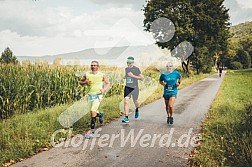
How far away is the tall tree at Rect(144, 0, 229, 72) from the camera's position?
35250 millimetres

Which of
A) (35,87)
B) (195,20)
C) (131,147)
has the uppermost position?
(195,20)

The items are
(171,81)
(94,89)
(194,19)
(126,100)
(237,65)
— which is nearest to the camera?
(94,89)

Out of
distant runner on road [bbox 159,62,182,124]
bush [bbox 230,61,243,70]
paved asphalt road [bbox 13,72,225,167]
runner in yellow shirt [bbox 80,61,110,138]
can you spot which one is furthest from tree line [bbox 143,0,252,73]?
bush [bbox 230,61,243,70]

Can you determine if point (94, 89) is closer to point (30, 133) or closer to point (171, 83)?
point (30, 133)

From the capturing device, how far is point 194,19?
35.9 meters

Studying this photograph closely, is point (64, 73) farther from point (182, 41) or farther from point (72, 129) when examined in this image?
point (182, 41)

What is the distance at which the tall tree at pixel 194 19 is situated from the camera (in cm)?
3525

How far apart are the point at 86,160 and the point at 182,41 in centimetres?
3378

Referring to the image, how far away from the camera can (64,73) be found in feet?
42.1

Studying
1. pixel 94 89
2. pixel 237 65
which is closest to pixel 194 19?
pixel 94 89

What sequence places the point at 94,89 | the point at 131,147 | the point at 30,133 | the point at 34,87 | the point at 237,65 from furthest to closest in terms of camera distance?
the point at 237,65 → the point at 34,87 → the point at 94,89 → the point at 30,133 → the point at 131,147

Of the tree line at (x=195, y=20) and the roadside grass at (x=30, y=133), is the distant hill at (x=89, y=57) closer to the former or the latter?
the roadside grass at (x=30, y=133)

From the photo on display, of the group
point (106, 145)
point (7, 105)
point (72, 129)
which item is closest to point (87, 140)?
point (106, 145)

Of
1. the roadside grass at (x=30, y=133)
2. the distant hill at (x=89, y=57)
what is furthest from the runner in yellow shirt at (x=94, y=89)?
the distant hill at (x=89, y=57)
